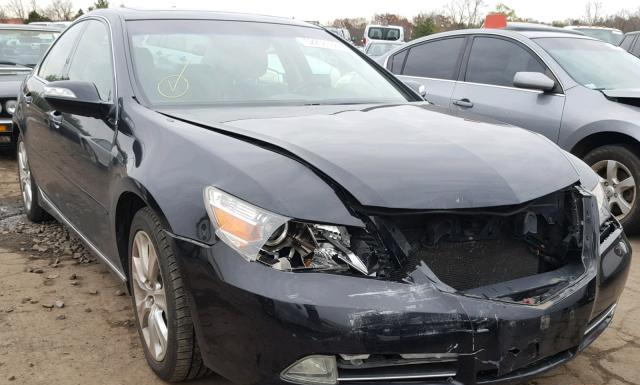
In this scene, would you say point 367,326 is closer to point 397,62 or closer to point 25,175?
point 25,175

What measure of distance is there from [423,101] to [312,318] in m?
2.02

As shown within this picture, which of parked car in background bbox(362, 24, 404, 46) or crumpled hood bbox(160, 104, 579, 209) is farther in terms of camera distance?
parked car in background bbox(362, 24, 404, 46)

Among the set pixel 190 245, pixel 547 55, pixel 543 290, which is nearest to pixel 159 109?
pixel 190 245

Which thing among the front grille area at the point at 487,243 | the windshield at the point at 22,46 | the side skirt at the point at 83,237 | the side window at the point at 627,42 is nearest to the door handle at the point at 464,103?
the front grille area at the point at 487,243

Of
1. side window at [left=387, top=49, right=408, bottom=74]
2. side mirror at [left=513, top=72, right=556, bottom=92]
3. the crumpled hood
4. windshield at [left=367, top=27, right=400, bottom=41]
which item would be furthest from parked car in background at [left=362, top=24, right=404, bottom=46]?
the crumpled hood

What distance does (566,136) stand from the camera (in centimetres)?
492

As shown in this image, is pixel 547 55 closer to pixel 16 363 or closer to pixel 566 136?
pixel 566 136

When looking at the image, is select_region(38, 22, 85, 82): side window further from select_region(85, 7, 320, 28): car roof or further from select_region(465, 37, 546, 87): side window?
select_region(465, 37, 546, 87): side window

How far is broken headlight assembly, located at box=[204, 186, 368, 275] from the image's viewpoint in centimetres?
194

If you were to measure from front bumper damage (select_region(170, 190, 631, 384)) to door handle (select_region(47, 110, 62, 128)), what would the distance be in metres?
1.89

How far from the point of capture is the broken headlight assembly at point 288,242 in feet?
6.37

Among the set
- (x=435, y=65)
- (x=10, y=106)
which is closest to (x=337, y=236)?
(x=435, y=65)

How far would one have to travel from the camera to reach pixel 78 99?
115 inches

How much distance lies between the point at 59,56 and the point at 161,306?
8.00 feet
